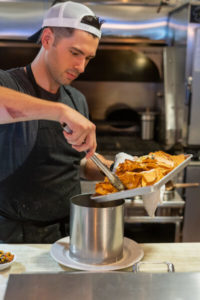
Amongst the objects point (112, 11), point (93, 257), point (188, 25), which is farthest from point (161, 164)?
point (112, 11)

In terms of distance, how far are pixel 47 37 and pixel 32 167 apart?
24.8 inches

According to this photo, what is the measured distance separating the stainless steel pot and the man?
53cm

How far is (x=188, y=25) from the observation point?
10.4 feet

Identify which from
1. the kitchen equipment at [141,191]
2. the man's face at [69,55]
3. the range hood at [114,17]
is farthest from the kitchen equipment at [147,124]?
the kitchen equipment at [141,191]

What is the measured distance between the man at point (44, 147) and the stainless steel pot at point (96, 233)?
529mm

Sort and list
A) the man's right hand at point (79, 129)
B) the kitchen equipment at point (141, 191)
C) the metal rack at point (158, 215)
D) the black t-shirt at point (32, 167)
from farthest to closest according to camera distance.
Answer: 1. the metal rack at point (158, 215)
2. the black t-shirt at point (32, 167)
3. the man's right hand at point (79, 129)
4. the kitchen equipment at point (141, 191)

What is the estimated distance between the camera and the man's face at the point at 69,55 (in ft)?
6.01

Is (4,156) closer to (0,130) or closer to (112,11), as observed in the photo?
(0,130)

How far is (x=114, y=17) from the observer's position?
11.7 feet

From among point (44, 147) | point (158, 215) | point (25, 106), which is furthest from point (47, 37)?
point (158, 215)

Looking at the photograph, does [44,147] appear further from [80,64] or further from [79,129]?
[79,129]

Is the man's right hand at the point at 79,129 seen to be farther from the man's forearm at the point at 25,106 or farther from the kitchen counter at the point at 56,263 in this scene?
the kitchen counter at the point at 56,263

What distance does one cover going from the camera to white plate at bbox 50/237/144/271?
1273mm

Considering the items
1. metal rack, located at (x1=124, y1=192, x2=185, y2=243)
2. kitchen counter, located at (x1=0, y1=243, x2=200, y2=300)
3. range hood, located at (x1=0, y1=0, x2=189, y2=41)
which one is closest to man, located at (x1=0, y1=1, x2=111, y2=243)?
kitchen counter, located at (x1=0, y1=243, x2=200, y2=300)
